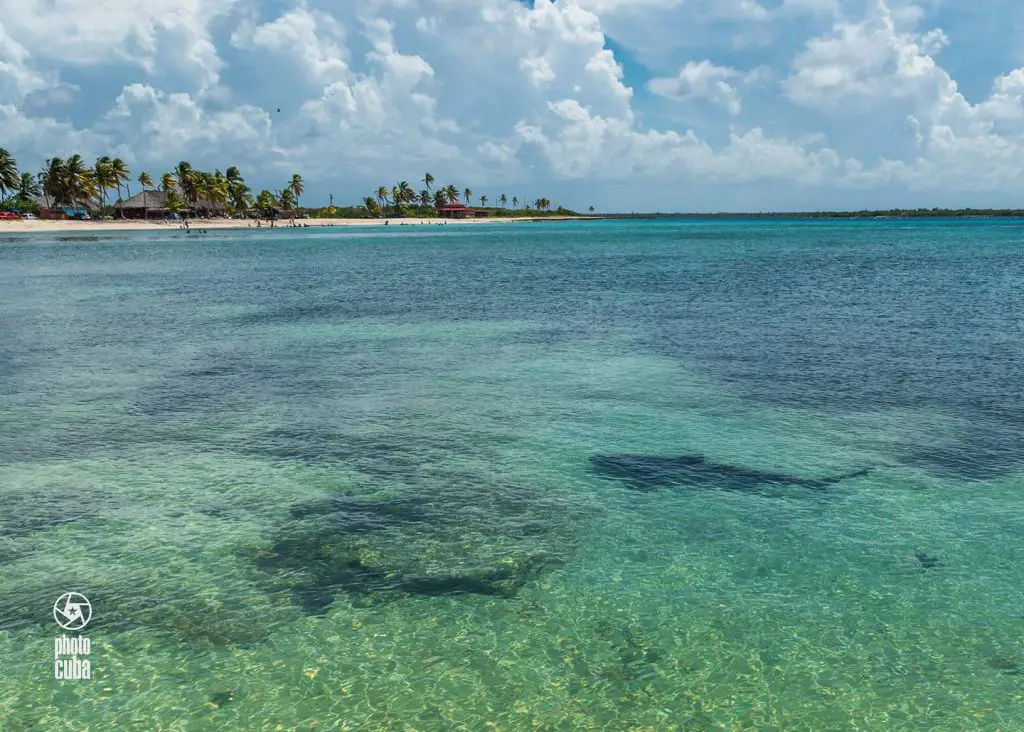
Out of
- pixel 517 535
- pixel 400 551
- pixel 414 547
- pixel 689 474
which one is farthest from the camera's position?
pixel 689 474

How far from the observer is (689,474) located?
15562 millimetres

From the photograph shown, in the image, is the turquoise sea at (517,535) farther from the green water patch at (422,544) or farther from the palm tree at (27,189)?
the palm tree at (27,189)

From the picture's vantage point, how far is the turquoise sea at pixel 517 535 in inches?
352

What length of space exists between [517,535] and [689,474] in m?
4.70

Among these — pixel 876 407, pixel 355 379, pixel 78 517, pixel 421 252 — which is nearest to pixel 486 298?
pixel 355 379

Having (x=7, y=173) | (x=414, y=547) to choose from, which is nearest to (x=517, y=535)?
(x=414, y=547)

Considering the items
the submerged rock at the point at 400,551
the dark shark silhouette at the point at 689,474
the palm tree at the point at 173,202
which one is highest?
the palm tree at the point at 173,202

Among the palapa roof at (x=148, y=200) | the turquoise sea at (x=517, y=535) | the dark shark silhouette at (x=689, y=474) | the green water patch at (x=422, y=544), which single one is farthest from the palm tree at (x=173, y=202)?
the dark shark silhouette at (x=689, y=474)

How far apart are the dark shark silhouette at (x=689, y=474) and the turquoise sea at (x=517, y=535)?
10 centimetres

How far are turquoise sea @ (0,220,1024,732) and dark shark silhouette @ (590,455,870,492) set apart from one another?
102mm

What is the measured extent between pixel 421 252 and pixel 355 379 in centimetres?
8024

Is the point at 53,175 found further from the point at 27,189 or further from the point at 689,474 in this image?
the point at 689,474

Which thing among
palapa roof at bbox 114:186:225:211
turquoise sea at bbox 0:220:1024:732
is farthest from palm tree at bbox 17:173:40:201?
turquoise sea at bbox 0:220:1024:732

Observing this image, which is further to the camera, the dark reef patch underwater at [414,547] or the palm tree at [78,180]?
the palm tree at [78,180]
